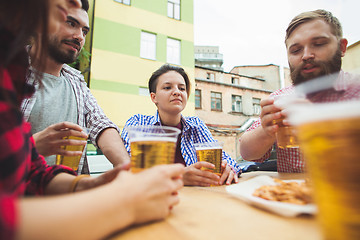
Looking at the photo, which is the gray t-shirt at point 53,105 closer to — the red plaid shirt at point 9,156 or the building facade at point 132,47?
the red plaid shirt at point 9,156

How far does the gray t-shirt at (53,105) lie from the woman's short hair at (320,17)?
2433 millimetres

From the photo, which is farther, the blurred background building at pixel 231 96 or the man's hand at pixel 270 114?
the blurred background building at pixel 231 96

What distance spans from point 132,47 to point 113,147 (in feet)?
31.7

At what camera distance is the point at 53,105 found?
206 cm

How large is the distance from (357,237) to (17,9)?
3.05ft

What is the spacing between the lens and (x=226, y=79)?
20812mm

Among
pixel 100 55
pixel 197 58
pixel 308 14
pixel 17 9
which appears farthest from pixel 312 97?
pixel 197 58

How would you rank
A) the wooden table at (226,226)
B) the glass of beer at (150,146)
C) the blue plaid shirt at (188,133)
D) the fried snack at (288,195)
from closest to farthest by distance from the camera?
1. the wooden table at (226,226)
2. the fried snack at (288,195)
3. the glass of beer at (150,146)
4. the blue plaid shirt at (188,133)

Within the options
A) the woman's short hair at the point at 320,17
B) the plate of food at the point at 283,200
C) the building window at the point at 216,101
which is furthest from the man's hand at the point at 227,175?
the building window at the point at 216,101

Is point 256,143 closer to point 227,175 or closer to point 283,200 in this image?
point 227,175

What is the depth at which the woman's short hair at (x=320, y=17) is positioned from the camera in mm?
1938

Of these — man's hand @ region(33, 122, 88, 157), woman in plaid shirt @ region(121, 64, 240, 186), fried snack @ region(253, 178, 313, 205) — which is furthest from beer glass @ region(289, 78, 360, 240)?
woman in plaid shirt @ region(121, 64, 240, 186)

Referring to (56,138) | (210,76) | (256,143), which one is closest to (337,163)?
(56,138)

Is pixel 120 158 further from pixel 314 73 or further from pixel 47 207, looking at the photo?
pixel 314 73
